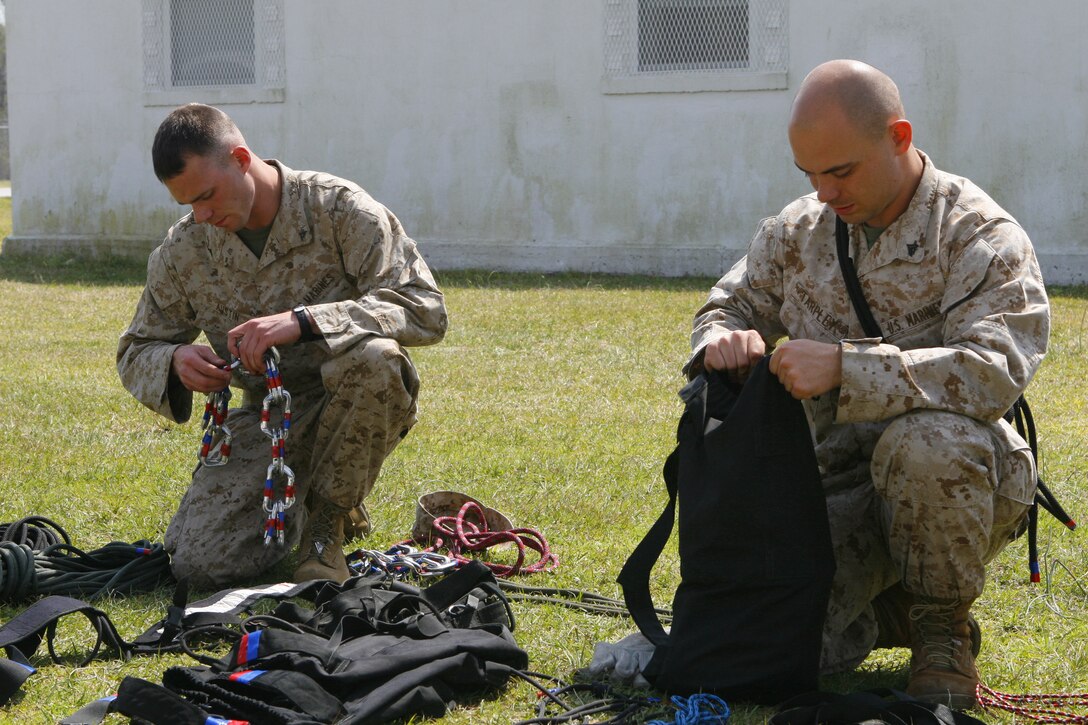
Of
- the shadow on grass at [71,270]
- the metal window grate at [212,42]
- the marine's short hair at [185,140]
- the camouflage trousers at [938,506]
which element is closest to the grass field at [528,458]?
the camouflage trousers at [938,506]

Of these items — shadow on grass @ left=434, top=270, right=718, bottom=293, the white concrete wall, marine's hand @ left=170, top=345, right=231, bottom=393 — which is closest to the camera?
marine's hand @ left=170, top=345, right=231, bottom=393

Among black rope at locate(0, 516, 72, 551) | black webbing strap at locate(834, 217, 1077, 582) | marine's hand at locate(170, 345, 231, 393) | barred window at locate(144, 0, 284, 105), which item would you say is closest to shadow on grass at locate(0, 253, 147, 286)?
barred window at locate(144, 0, 284, 105)

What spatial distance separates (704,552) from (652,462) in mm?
2666

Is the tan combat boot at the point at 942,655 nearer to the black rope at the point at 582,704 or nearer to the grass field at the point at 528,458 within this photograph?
the grass field at the point at 528,458

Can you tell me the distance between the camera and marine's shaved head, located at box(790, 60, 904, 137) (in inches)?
131

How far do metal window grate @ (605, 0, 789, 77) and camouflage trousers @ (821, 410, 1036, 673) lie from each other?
10.6 metres

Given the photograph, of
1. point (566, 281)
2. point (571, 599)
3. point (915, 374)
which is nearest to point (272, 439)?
point (571, 599)

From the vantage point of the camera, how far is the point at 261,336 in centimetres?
415

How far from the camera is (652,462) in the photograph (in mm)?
5977

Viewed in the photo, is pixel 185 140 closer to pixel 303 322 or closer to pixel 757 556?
pixel 303 322

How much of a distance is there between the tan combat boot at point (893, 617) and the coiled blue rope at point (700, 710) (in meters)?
0.59

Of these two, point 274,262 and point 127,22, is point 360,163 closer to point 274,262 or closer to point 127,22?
point 127,22

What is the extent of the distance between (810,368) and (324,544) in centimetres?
194

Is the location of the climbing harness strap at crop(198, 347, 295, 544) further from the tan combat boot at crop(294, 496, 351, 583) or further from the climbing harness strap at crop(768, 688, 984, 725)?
the climbing harness strap at crop(768, 688, 984, 725)
